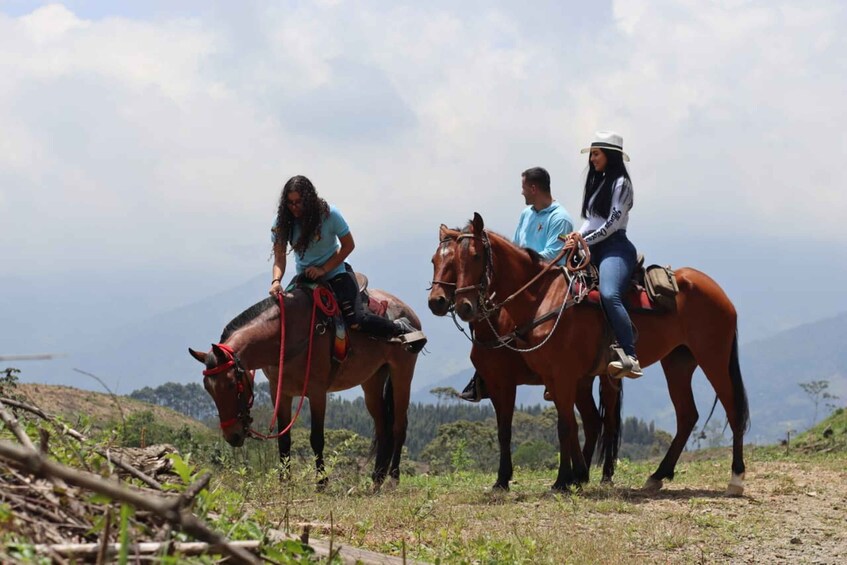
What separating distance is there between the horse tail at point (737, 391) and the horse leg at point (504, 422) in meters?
2.56

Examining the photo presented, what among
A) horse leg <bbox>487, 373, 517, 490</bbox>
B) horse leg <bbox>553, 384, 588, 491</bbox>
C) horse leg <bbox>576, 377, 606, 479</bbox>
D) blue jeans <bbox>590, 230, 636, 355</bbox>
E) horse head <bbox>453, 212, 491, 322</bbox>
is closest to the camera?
horse head <bbox>453, 212, 491, 322</bbox>

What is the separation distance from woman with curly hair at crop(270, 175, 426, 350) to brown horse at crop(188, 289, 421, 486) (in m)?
0.28

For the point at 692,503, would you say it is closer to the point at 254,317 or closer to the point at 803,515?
the point at 803,515

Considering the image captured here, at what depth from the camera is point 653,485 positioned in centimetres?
1079

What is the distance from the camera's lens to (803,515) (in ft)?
30.5

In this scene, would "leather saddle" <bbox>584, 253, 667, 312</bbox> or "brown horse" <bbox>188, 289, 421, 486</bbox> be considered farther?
"leather saddle" <bbox>584, 253, 667, 312</bbox>

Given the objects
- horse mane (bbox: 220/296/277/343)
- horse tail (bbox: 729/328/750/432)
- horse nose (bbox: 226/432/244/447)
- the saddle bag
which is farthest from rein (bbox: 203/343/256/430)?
horse tail (bbox: 729/328/750/432)

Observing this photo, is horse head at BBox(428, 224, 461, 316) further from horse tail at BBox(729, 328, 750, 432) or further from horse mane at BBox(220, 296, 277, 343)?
horse tail at BBox(729, 328, 750, 432)

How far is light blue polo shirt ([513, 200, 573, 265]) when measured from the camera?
1084cm

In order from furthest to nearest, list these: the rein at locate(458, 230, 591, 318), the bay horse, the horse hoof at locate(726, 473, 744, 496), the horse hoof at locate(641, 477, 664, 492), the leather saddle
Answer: the horse hoof at locate(641, 477, 664, 492) → the horse hoof at locate(726, 473, 744, 496) → the leather saddle → the rein at locate(458, 230, 591, 318) → the bay horse

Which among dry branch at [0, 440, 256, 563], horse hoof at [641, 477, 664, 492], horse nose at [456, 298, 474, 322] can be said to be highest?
horse nose at [456, 298, 474, 322]

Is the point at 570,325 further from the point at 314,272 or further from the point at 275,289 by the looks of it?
the point at 275,289

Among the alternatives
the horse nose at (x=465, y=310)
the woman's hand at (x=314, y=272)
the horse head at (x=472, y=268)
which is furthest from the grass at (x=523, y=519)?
the woman's hand at (x=314, y=272)

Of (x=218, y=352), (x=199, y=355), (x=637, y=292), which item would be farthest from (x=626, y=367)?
(x=199, y=355)
